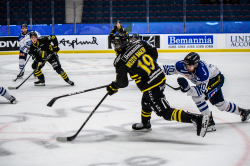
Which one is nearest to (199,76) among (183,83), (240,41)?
(183,83)

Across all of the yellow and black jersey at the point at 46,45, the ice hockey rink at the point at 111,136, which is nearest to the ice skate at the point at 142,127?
the ice hockey rink at the point at 111,136

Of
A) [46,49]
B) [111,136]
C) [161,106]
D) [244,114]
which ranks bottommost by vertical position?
[111,136]

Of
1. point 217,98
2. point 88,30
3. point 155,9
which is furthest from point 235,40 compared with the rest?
point 217,98

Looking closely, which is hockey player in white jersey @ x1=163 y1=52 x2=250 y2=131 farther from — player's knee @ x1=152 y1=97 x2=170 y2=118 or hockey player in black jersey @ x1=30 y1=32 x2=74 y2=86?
hockey player in black jersey @ x1=30 y1=32 x2=74 y2=86

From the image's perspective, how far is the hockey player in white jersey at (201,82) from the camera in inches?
116

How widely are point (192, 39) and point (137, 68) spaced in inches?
389

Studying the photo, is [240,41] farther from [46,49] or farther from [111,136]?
[111,136]

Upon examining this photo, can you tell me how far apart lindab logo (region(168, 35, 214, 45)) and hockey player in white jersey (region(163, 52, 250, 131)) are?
8989 mm

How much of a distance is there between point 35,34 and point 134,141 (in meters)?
3.69

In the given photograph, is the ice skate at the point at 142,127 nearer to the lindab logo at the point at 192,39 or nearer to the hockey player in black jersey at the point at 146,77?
the hockey player in black jersey at the point at 146,77

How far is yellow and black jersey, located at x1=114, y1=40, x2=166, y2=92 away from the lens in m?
2.79

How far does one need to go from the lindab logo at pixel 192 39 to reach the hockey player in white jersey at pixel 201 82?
899 centimetres

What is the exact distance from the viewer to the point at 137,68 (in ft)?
9.25

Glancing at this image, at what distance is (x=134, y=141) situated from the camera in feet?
9.69
